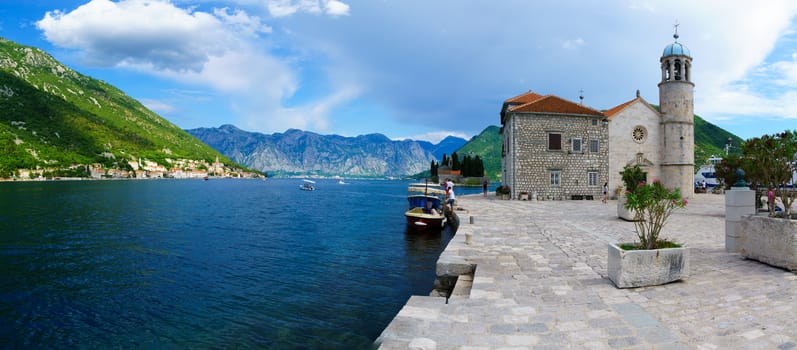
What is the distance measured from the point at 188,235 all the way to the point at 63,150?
6460 inches

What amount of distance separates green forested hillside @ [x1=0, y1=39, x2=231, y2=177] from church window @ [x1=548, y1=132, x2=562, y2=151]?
15431 cm

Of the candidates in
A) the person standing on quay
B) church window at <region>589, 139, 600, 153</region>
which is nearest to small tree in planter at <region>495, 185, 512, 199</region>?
the person standing on quay

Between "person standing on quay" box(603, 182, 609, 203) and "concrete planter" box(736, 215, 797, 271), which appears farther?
"person standing on quay" box(603, 182, 609, 203)

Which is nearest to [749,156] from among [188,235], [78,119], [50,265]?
[50,265]

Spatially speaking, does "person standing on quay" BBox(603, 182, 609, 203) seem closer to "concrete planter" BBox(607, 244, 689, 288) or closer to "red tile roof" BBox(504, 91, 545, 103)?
"red tile roof" BBox(504, 91, 545, 103)

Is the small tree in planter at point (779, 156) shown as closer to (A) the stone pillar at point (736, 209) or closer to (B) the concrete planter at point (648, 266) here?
(A) the stone pillar at point (736, 209)

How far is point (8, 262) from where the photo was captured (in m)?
16.5

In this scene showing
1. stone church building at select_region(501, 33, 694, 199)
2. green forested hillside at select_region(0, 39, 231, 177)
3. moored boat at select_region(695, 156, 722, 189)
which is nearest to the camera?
stone church building at select_region(501, 33, 694, 199)

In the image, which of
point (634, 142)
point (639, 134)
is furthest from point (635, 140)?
point (639, 134)

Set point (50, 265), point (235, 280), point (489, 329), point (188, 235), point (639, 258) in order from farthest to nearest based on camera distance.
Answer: point (188, 235), point (50, 265), point (235, 280), point (639, 258), point (489, 329)

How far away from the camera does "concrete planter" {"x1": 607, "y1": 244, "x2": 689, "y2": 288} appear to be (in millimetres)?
7348

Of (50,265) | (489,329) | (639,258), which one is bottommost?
(50,265)

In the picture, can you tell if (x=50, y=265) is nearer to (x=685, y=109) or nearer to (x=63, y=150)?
(x=685, y=109)

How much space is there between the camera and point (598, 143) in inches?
1416
